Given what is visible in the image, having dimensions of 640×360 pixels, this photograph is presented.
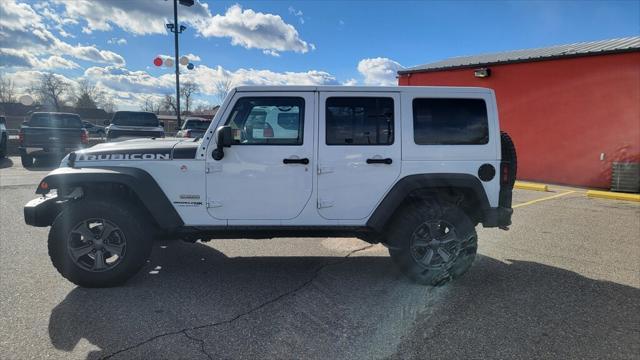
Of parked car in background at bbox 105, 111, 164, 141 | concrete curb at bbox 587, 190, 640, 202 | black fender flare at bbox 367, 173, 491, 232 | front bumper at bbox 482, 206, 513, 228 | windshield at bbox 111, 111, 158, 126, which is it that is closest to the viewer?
black fender flare at bbox 367, 173, 491, 232

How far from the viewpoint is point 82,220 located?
3.88m

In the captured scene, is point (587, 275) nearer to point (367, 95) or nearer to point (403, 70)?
point (367, 95)

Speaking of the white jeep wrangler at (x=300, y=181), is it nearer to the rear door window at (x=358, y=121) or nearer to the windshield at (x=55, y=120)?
the rear door window at (x=358, y=121)

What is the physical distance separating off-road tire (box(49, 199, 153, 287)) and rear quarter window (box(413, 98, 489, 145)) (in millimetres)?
2895

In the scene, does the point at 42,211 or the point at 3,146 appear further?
the point at 3,146

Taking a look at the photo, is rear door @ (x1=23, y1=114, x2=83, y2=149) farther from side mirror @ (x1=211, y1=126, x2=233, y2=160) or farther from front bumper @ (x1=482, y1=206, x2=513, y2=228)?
front bumper @ (x1=482, y1=206, x2=513, y2=228)

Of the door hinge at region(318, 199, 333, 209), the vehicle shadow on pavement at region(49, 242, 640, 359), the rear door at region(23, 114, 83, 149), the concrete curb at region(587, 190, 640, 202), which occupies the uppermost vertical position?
the rear door at region(23, 114, 83, 149)

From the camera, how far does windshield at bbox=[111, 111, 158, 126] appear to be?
551 inches

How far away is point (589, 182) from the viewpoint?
11.6 meters

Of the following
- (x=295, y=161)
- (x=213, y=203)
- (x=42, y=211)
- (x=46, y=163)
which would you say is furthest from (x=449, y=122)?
(x=46, y=163)

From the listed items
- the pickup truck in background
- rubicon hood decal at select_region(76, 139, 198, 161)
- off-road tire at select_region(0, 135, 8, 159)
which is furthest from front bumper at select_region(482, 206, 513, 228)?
off-road tire at select_region(0, 135, 8, 159)

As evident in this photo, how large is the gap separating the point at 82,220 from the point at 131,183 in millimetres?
605

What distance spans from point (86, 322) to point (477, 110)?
3.97 meters

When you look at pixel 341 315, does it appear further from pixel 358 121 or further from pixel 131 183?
pixel 131 183
